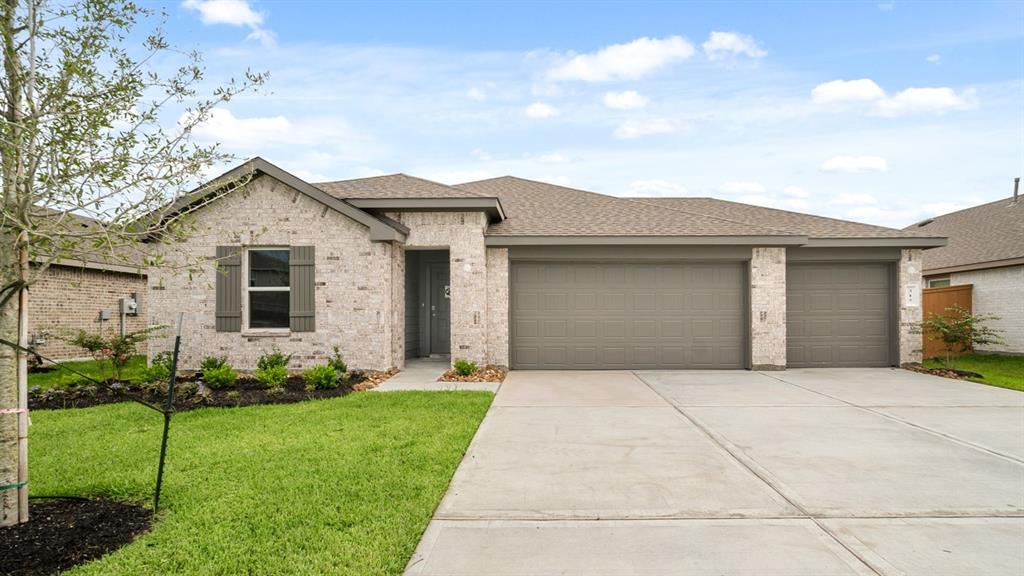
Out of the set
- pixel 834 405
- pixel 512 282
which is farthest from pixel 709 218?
pixel 834 405

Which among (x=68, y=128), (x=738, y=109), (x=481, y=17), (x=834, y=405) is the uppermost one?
(x=481, y=17)

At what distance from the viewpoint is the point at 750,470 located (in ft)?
16.7

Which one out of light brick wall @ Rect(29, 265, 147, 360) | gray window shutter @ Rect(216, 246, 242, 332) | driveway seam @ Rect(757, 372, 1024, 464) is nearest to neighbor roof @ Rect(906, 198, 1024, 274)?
driveway seam @ Rect(757, 372, 1024, 464)

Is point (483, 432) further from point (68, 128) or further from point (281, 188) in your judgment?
point (281, 188)

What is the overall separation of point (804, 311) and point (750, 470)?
898cm

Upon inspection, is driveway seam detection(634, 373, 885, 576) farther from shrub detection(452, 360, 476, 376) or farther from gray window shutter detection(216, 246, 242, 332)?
gray window shutter detection(216, 246, 242, 332)

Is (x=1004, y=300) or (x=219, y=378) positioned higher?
(x=1004, y=300)

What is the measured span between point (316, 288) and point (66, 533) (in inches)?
306

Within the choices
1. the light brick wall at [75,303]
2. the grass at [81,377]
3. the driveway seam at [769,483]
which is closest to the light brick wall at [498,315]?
the driveway seam at [769,483]

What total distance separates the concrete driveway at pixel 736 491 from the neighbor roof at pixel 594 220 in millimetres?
4692

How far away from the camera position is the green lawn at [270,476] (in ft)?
11.0

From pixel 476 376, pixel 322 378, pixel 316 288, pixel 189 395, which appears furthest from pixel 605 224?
pixel 189 395

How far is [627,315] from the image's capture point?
1245cm

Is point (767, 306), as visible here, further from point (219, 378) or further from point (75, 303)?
point (75, 303)
